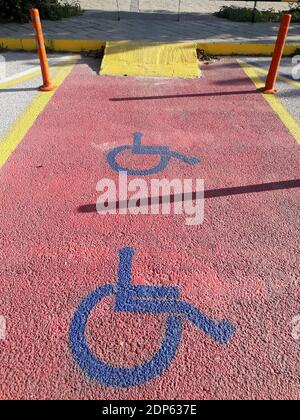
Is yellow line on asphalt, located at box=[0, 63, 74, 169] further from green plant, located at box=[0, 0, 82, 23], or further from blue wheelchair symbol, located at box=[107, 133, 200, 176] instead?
green plant, located at box=[0, 0, 82, 23]

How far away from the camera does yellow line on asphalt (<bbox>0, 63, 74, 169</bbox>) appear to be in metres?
4.24

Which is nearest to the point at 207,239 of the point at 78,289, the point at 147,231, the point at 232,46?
the point at 147,231

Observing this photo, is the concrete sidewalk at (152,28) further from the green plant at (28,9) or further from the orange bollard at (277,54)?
the orange bollard at (277,54)

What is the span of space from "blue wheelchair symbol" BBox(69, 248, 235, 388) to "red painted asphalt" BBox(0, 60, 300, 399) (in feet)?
0.15

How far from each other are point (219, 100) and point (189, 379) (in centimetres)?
451

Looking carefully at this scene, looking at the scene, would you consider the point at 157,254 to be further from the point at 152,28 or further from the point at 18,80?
the point at 152,28

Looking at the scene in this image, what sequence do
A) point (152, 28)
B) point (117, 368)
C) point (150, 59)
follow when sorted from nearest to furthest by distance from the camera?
point (117, 368) < point (150, 59) < point (152, 28)

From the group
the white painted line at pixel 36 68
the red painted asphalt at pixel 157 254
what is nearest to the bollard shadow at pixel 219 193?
the red painted asphalt at pixel 157 254

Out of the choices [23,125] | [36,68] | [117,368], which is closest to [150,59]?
[36,68]

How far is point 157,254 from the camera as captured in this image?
9.79 ft

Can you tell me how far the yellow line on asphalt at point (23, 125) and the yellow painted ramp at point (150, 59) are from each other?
122 centimetres

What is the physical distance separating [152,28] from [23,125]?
5.35 m
